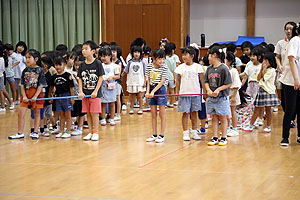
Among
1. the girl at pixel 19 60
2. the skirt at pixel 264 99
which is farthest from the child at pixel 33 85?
the girl at pixel 19 60

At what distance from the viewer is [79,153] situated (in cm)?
562

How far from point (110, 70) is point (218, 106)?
2283 millimetres

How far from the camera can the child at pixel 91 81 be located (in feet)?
20.7

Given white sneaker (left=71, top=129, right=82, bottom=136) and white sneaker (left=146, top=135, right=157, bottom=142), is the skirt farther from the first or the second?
white sneaker (left=71, top=129, right=82, bottom=136)

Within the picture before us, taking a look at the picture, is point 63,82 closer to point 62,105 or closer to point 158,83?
point 62,105

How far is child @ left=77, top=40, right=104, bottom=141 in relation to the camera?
6.30 m

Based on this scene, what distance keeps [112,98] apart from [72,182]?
346 centimetres

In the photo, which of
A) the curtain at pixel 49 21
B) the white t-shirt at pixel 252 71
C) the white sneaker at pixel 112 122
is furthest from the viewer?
the curtain at pixel 49 21

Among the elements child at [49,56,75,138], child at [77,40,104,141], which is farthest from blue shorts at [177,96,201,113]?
child at [49,56,75,138]

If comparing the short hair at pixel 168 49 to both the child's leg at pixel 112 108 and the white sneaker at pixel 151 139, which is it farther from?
the white sneaker at pixel 151 139

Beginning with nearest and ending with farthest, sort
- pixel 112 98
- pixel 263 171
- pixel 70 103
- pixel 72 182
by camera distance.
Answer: pixel 72 182
pixel 263 171
pixel 70 103
pixel 112 98

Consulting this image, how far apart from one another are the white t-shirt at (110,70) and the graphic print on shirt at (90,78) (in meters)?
1.18

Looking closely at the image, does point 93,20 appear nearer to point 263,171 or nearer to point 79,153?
point 79,153

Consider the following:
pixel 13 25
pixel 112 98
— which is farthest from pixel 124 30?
pixel 112 98
